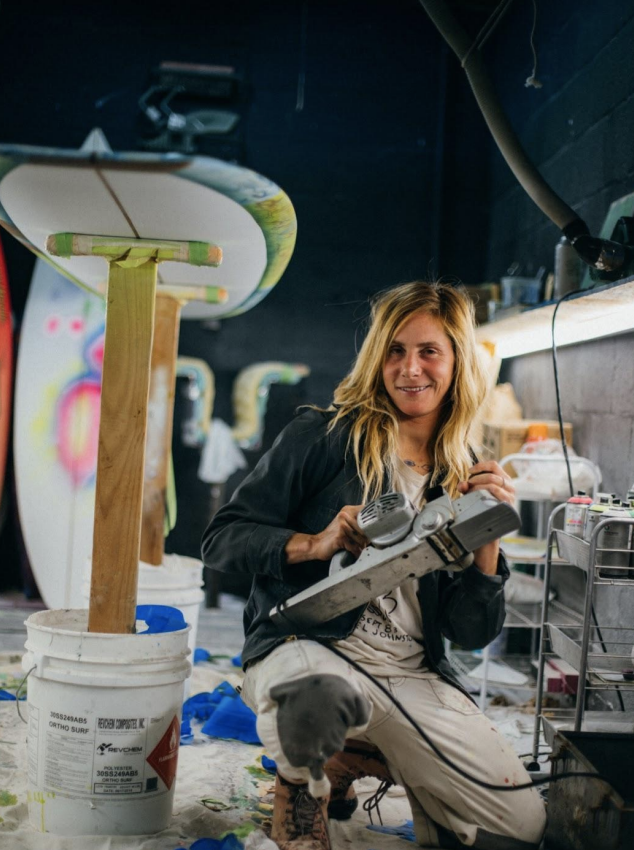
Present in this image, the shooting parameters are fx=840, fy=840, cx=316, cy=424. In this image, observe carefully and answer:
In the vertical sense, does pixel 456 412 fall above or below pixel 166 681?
above

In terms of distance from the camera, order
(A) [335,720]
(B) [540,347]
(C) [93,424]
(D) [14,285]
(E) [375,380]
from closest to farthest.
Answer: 1. (A) [335,720]
2. (E) [375,380]
3. (B) [540,347]
4. (C) [93,424]
5. (D) [14,285]

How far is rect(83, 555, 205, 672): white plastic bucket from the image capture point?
2854 mm

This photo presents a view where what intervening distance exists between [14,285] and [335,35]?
8.00 ft

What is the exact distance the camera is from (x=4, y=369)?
15.1ft

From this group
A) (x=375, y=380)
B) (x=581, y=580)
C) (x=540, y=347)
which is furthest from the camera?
(x=540, y=347)

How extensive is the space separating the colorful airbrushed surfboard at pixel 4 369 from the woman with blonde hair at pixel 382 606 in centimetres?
303

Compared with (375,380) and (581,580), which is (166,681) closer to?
(375,380)

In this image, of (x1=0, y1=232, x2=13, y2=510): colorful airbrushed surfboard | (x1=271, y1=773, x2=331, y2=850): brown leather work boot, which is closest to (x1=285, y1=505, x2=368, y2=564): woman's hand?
(x1=271, y1=773, x2=331, y2=850): brown leather work boot

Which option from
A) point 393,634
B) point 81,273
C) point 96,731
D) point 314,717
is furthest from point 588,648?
point 81,273

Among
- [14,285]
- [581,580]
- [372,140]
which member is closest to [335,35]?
[372,140]

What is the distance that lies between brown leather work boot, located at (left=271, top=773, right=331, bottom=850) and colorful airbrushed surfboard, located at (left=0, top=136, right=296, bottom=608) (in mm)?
1220

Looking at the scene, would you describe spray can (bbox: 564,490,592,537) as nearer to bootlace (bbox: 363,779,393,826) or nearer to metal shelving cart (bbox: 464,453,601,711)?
metal shelving cart (bbox: 464,453,601,711)

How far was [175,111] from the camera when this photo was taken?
497cm

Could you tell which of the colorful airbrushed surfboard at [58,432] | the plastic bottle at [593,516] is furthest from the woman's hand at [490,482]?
the colorful airbrushed surfboard at [58,432]
